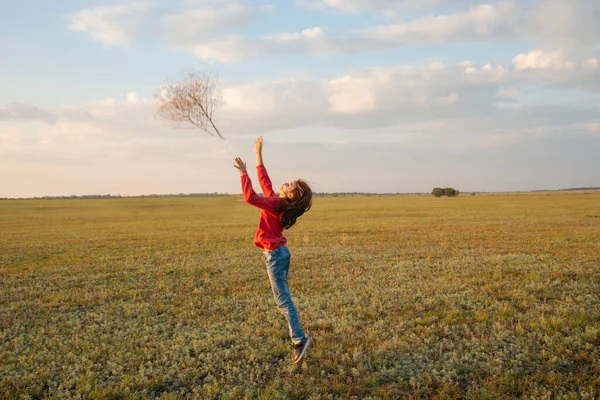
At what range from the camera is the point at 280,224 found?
7445 millimetres

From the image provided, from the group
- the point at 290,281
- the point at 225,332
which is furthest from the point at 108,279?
the point at 225,332

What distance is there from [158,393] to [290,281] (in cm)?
810

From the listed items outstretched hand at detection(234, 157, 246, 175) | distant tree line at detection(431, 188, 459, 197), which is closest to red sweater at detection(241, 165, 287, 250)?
outstretched hand at detection(234, 157, 246, 175)

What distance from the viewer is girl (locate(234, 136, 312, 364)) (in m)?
7.17

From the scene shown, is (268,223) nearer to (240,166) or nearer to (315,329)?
(240,166)

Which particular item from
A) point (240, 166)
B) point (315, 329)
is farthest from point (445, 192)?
point (240, 166)

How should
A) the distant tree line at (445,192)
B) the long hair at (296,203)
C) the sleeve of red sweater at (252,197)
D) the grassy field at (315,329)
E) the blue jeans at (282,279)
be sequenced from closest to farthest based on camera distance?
the sleeve of red sweater at (252,197) < the grassy field at (315,329) < the long hair at (296,203) < the blue jeans at (282,279) < the distant tree line at (445,192)

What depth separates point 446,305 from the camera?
1126cm

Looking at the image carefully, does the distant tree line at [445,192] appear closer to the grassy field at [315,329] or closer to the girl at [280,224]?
the grassy field at [315,329]

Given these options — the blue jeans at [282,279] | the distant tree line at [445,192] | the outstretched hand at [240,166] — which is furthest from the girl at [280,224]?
the distant tree line at [445,192]

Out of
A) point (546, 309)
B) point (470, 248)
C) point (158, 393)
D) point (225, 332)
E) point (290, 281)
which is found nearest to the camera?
point (158, 393)

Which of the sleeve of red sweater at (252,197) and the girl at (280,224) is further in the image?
the girl at (280,224)

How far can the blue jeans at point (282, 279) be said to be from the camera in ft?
24.3

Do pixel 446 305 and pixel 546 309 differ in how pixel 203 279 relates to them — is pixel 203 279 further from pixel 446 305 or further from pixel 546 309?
pixel 546 309
